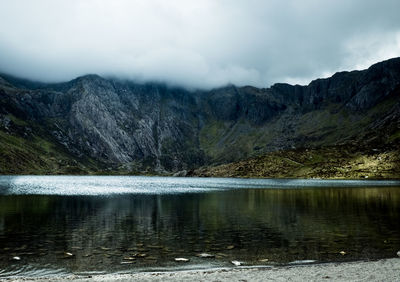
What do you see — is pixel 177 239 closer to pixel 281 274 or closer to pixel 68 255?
pixel 68 255

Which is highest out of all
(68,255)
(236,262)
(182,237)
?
(68,255)

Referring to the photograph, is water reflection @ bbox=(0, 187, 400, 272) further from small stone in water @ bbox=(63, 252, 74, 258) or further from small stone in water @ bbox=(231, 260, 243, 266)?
small stone in water @ bbox=(231, 260, 243, 266)

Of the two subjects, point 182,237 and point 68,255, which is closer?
point 68,255

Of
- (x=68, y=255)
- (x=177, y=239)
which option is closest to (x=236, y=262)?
(x=177, y=239)

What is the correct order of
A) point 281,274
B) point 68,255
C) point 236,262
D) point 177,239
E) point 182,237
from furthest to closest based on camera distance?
1. point 182,237
2. point 177,239
3. point 68,255
4. point 236,262
5. point 281,274

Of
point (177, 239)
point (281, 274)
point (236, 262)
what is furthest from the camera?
point (177, 239)

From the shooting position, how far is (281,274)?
1164 inches

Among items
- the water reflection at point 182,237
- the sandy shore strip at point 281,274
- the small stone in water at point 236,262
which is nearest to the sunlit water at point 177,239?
the water reflection at point 182,237

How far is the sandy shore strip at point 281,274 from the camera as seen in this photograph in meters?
27.8

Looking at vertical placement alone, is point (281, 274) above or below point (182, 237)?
above

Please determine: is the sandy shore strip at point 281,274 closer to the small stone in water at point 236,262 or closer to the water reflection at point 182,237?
the small stone in water at point 236,262

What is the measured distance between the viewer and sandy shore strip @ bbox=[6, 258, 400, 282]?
91.1 feet

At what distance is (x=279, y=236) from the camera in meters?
49.3

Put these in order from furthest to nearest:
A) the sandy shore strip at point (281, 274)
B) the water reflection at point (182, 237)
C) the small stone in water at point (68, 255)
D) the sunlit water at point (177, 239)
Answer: the small stone in water at point (68, 255) < the water reflection at point (182, 237) < the sunlit water at point (177, 239) < the sandy shore strip at point (281, 274)
